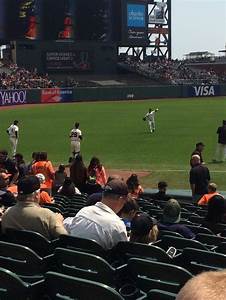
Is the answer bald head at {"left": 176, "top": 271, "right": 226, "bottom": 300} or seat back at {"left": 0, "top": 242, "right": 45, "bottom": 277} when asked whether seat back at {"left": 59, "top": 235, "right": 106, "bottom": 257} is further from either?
bald head at {"left": 176, "top": 271, "right": 226, "bottom": 300}

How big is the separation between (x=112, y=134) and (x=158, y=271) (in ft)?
85.9

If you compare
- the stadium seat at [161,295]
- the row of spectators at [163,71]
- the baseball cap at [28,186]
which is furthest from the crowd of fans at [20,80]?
the stadium seat at [161,295]

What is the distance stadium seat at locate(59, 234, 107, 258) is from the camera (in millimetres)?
4723

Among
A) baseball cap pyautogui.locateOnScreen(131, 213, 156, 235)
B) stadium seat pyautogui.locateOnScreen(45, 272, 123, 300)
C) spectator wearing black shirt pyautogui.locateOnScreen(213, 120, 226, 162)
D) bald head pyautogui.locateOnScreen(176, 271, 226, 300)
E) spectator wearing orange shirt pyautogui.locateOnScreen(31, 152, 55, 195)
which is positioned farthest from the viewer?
spectator wearing black shirt pyautogui.locateOnScreen(213, 120, 226, 162)

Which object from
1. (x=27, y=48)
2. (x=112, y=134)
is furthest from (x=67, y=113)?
(x=27, y=48)

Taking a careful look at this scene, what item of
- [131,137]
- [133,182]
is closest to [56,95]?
[131,137]

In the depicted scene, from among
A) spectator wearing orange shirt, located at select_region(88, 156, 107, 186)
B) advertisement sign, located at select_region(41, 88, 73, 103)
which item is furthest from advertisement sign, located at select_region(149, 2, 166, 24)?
spectator wearing orange shirt, located at select_region(88, 156, 107, 186)

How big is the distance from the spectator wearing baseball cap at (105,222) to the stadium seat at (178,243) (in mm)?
404

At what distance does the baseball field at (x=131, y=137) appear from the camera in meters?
19.6

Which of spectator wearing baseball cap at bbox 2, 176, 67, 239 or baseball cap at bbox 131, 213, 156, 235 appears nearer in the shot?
baseball cap at bbox 131, 213, 156, 235

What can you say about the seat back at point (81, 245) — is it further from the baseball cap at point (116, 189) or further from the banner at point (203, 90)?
the banner at point (203, 90)

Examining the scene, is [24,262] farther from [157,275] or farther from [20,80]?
[20,80]

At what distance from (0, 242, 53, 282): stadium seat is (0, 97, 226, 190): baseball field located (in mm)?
11748

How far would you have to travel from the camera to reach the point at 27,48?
6888cm
